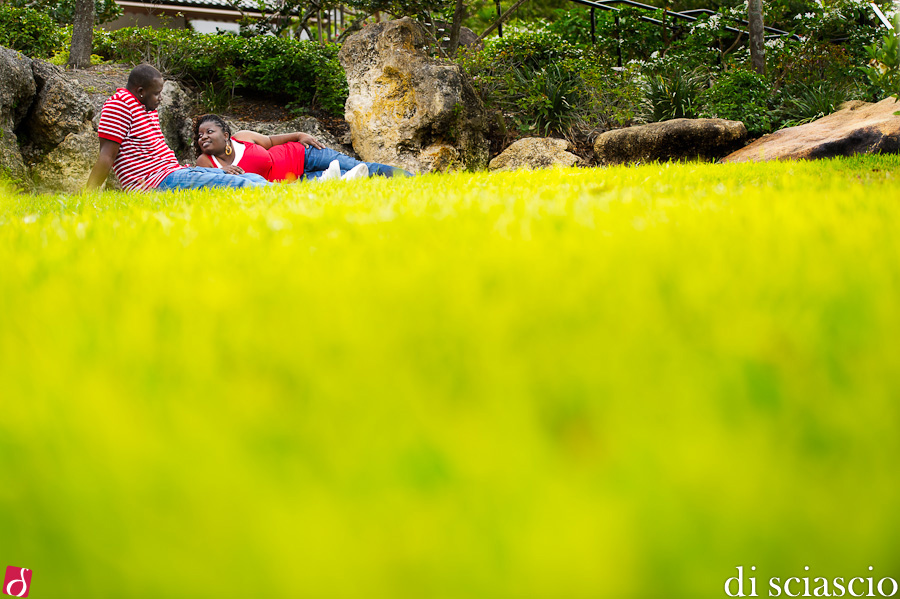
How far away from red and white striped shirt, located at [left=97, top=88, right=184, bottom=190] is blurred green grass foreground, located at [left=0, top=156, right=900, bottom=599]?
5084mm

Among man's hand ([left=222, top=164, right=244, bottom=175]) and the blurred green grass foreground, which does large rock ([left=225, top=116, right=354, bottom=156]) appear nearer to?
man's hand ([left=222, top=164, right=244, bottom=175])

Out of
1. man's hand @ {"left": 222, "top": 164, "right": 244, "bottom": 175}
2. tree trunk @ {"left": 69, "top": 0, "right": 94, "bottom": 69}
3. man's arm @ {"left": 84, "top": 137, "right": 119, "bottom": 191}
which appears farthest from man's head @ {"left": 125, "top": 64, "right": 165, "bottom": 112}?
tree trunk @ {"left": 69, "top": 0, "right": 94, "bottom": 69}

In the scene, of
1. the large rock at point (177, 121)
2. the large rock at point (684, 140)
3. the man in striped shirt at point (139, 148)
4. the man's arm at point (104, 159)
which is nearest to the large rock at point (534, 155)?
the large rock at point (684, 140)

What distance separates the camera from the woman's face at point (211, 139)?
6781 mm

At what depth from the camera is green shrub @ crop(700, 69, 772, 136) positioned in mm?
9773

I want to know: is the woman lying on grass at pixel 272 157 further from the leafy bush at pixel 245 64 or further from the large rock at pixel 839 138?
the large rock at pixel 839 138

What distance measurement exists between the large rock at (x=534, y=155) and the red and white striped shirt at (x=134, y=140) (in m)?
5.09

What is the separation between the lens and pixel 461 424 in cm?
78

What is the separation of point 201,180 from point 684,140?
259 inches

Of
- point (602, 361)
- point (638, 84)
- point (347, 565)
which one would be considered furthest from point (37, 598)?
point (638, 84)

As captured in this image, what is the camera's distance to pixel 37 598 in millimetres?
652

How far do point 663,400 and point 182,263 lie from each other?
122 centimetres

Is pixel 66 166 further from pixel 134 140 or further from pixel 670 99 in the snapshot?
pixel 670 99

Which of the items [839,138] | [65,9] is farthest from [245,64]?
[65,9]
